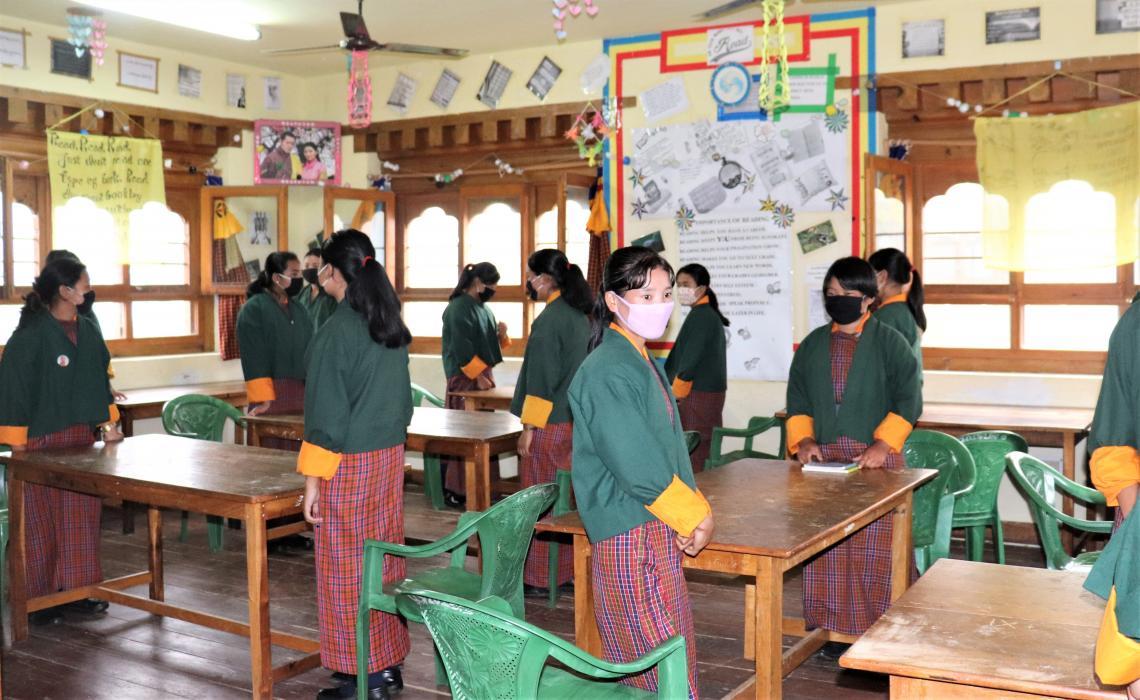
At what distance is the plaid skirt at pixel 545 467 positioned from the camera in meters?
4.98

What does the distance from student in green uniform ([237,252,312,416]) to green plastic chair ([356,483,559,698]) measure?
254 centimetres

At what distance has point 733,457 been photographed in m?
6.12

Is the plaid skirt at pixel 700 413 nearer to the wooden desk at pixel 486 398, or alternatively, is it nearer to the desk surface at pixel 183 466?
the wooden desk at pixel 486 398

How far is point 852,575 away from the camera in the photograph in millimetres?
4027

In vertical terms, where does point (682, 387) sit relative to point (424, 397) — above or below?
above

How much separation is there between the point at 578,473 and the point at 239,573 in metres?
3.41

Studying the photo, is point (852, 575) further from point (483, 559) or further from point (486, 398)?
point (486, 398)

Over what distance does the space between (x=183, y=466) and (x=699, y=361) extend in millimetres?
2943

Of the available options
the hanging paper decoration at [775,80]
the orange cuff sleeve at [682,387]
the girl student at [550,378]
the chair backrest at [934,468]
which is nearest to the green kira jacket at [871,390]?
the chair backrest at [934,468]

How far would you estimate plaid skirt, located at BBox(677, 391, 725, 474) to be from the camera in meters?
6.12

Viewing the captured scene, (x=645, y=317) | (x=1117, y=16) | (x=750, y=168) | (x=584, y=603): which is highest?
(x=1117, y=16)

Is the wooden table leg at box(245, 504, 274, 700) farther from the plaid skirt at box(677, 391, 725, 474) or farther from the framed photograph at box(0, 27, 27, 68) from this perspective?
the framed photograph at box(0, 27, 27, 68)

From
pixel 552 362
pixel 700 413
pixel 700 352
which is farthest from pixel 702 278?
pixel 552 362

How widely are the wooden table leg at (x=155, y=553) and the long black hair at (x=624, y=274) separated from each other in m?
2.91
